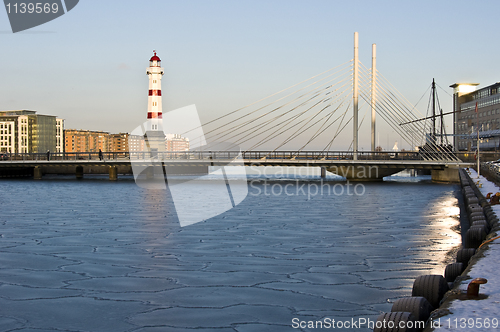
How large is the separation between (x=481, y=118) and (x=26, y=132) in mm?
140776

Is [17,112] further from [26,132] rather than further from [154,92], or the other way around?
[154,92]

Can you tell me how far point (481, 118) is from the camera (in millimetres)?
111562

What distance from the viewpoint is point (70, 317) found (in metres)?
8.49

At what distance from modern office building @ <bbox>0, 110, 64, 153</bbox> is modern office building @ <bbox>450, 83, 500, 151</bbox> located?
429ft

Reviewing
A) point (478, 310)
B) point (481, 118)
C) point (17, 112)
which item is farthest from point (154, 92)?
point (17, 112)

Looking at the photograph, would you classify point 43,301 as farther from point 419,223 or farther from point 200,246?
point 419,223

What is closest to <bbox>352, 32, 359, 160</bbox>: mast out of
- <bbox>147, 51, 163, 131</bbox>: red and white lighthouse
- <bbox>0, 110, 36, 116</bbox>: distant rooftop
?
<bbox>147, 51, 163, 131</bbox>: red and white lighthouse

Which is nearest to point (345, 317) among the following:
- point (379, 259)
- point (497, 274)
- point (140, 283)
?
point (497, 274)

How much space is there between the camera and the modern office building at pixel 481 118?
10191 centimetres

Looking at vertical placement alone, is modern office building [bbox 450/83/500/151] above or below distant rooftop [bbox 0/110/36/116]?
below

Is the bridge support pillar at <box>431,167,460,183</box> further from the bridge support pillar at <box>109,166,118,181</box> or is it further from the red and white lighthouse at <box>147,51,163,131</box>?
the red and white lighthouse at <box>147,51,163,131</box>

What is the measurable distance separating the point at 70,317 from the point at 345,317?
14.4 feet

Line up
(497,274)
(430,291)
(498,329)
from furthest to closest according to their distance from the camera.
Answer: (497,274)
(430,291)
(498,329)

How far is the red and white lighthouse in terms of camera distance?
79.2m
